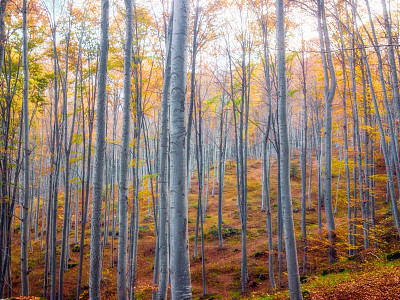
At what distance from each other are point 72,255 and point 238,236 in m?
10.3

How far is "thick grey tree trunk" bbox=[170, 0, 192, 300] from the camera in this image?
265 centimetres

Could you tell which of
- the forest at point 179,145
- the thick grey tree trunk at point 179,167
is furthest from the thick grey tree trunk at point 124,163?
the thick grey tree trunk at point 179,167

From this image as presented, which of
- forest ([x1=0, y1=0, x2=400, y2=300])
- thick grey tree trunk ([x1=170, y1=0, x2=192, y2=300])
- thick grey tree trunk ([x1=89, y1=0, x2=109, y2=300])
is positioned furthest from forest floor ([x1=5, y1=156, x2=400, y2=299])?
thick grey tree trunk ([x1=170, y1=0, x2=192, y2=300])

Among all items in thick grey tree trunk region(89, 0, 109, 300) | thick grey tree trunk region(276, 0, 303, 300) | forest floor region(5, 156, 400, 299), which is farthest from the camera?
forest floor region(5, 156, 400, 299)

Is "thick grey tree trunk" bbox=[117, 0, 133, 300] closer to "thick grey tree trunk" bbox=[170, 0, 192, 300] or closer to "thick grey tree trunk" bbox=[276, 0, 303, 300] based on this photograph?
"thick grey tree trunk" bbox=[170, 0, 192, 300]

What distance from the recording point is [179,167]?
275 centimetres

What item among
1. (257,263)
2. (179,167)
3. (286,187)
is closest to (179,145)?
(179,167)

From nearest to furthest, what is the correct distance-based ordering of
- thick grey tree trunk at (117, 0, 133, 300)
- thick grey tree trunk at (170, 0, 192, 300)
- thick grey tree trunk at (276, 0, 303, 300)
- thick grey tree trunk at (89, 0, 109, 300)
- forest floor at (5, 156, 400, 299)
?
thick grey tree trunk at (170, 0, 192, 300) < thick grey tree trunk at (89, 0, 109, 300) < thick grey tree trunk at (276, 0, 303, 300) < thick grey tree trunk at (117, 0, 133, 300) < forest floor at (5, 156, 400, 299)

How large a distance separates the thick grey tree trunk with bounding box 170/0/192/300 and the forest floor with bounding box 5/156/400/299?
3.82 meters

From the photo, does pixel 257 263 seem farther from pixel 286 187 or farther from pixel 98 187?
pixel 98 187

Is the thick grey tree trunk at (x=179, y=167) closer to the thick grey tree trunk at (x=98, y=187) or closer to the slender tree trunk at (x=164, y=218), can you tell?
the thick grey tree trunk at (x=98, y=187)

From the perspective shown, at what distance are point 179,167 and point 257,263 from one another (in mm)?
11019

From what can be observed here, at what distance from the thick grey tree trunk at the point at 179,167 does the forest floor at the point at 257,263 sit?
3.82m

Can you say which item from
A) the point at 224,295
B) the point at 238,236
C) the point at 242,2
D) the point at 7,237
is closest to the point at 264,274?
the point at 224,295
